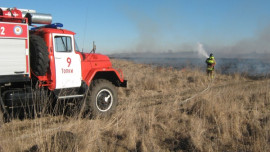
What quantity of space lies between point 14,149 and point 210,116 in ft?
15.7

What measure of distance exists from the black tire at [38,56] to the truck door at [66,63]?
42cm

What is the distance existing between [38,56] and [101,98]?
2158 millimetres

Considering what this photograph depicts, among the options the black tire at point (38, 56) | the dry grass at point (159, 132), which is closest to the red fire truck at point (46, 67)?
the black tire at point (38, 56)

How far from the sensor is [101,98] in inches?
295

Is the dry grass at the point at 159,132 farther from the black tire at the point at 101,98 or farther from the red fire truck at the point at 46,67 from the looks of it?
the black tire at the point at 101,98

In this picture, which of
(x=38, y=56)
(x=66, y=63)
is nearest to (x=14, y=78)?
(x=38, y=56)

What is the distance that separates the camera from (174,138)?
542 cm

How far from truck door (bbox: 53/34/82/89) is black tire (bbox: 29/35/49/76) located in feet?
1.38

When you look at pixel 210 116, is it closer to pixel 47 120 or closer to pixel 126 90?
pixel 47 120

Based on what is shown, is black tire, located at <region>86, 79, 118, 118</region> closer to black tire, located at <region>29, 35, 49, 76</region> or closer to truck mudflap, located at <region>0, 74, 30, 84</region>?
black tire, located at <region>29, 35, 49, 76</region>

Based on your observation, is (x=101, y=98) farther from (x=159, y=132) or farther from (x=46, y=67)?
(x=159, y=132)

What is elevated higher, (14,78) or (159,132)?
(14,78)

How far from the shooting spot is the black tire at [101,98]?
713 centimetres

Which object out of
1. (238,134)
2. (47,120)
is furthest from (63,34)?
(238,134)
